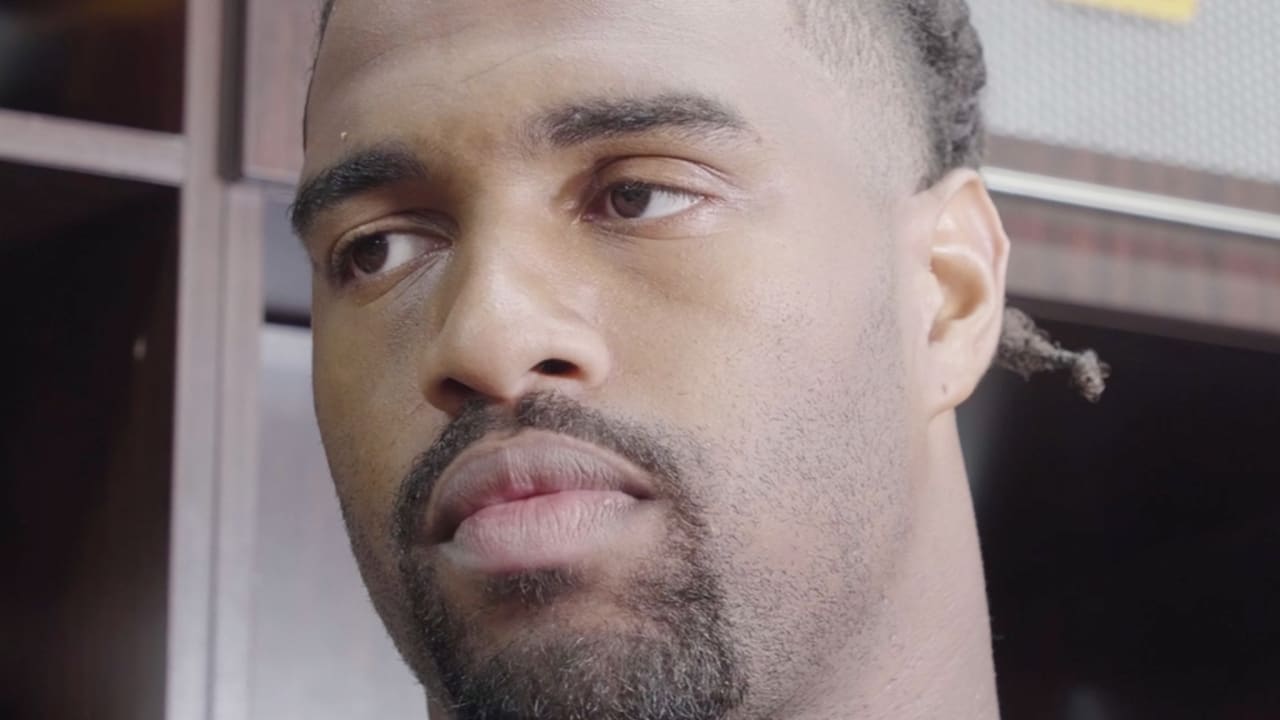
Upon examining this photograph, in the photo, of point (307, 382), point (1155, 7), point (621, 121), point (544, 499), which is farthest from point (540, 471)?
point (1155, 7)

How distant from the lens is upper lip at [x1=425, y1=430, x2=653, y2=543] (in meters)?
0.45

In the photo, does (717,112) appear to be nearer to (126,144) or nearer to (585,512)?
(585,512)

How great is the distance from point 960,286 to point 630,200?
14 centimetres

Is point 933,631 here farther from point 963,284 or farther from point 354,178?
point 354,178

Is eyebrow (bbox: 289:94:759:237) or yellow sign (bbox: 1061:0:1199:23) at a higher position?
yellow sign (bbox: 1061:0:1199:23)

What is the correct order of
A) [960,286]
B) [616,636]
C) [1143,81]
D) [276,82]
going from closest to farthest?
[616,636] → [960,286] → [276,82] → [1143,81]

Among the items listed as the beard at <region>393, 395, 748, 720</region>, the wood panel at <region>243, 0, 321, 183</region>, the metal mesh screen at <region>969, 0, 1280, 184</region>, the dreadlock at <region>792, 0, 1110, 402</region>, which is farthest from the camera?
the metal mesh screen at <region>969, 0, 1280, 184</region>

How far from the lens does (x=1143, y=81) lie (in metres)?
0.80

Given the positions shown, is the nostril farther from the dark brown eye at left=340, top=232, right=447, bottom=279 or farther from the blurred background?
the blurred background

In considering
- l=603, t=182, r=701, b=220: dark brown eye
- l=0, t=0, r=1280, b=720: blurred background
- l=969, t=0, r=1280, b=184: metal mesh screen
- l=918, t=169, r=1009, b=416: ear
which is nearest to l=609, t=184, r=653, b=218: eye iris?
l=603, t=182, r=701, b=220: dark brown eye

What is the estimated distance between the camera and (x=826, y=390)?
1.61 ft

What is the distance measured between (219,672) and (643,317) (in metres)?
0.26

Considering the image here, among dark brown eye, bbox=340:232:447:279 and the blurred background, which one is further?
the blurred background

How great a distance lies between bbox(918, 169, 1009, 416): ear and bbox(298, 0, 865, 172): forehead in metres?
0.07
